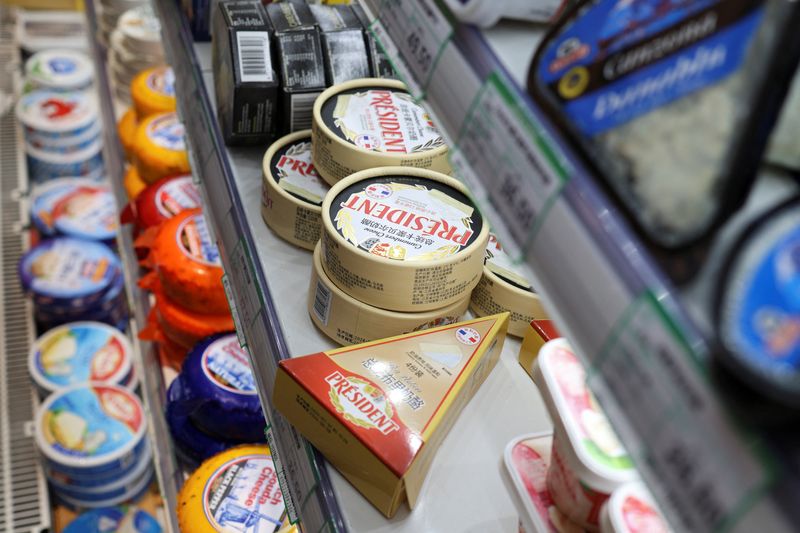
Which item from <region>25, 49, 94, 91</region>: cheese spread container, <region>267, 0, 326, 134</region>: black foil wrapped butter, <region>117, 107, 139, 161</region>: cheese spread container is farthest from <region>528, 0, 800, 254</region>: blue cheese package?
<region>25, 49, 94, 91</region>: cheese spread container

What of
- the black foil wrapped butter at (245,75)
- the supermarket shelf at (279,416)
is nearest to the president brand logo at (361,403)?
the supermarket shelf at (279,416)

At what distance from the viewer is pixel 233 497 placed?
1407mm

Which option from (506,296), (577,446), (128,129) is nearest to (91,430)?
(128,129)

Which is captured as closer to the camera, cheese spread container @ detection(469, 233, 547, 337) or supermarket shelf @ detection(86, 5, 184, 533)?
cheese spread container @ detection(469, 233, 547, 337)

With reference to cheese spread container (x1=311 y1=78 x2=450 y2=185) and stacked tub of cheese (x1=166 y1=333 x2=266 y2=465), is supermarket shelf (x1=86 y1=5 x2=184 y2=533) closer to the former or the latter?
stacked tub of cheese (x1=166 y1=333 x2=266 y2=465)

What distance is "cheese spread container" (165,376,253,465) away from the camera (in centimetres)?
164

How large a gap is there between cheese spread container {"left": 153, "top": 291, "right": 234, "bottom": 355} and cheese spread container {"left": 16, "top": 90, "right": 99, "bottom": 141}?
4.31 ft

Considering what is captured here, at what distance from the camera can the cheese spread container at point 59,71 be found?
2.99m

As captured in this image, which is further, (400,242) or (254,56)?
(254,56)

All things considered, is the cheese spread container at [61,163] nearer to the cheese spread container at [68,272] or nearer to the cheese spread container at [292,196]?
the cheese spread container at [68,272]

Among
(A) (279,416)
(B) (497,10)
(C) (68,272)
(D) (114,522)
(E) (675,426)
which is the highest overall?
A: (B) (497,10)

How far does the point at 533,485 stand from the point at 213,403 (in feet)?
Result: 2.69

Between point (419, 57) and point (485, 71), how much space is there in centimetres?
13

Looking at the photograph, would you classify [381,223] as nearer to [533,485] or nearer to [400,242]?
[400,242]
